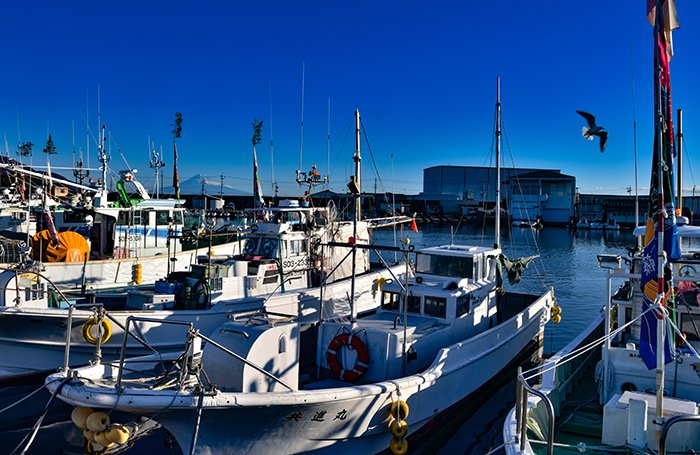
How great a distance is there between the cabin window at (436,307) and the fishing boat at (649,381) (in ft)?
8.92

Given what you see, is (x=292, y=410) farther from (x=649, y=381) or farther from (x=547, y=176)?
(x=547, y=176)

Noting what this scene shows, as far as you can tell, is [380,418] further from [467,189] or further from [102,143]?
[467,189]

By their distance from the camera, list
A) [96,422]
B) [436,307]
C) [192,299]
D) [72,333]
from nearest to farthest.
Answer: [96,422]
[436,307]
[72,333]
[192,299]

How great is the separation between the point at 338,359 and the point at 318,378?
755 millimetres

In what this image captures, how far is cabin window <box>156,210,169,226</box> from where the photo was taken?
80.8 ft

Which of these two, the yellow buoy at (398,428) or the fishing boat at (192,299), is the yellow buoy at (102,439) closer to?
the fishing boat at (192,299)

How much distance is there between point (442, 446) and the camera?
11.9 meters

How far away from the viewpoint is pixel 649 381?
32.8 feet

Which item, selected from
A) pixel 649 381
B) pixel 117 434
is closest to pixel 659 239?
pixel 649 381

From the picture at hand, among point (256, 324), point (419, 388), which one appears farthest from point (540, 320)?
point (256, 324)

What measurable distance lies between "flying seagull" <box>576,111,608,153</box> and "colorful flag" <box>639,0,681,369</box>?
403cm

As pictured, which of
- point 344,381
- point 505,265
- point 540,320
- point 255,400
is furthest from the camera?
point 540,320

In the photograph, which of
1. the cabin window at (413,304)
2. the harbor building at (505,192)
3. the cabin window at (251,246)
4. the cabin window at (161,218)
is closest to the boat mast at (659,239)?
the cabin window at (413,304)

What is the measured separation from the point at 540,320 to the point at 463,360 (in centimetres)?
668
